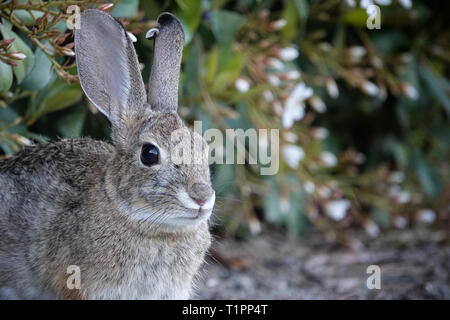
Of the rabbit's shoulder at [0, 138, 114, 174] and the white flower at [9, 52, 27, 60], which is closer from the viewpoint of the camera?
the white flower at [9, 52, 27, 60]

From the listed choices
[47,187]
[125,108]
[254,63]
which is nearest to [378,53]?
[254,63]

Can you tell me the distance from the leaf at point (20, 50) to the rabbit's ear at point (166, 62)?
0.70m

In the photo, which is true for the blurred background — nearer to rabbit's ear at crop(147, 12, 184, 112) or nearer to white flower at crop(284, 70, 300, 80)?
white flower at crop(284, 70, 300, 80)

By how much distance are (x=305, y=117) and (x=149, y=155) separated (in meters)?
3.06

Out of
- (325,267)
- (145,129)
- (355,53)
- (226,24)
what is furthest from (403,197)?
(145,129)

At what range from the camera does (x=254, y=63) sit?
5238 mm

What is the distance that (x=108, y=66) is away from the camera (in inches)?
140

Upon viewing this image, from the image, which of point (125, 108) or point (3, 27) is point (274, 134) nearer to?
point (125, 108)

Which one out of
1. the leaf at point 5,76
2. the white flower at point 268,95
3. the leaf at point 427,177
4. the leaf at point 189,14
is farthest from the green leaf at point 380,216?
the leaf at point 5,76

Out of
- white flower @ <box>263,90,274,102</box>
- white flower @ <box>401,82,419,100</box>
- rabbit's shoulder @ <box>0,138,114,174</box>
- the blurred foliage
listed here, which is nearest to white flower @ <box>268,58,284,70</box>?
the blurred foliage

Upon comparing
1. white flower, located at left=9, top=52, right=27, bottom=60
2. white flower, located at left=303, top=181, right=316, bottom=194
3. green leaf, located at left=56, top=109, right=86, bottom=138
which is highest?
white flower, located at left=9, top=52, right=27, bottom=60

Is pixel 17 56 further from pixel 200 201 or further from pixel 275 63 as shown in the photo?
pixel 275 63

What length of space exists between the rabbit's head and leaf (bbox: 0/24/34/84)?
395mm

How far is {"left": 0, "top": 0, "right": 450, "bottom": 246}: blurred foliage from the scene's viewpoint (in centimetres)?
405
